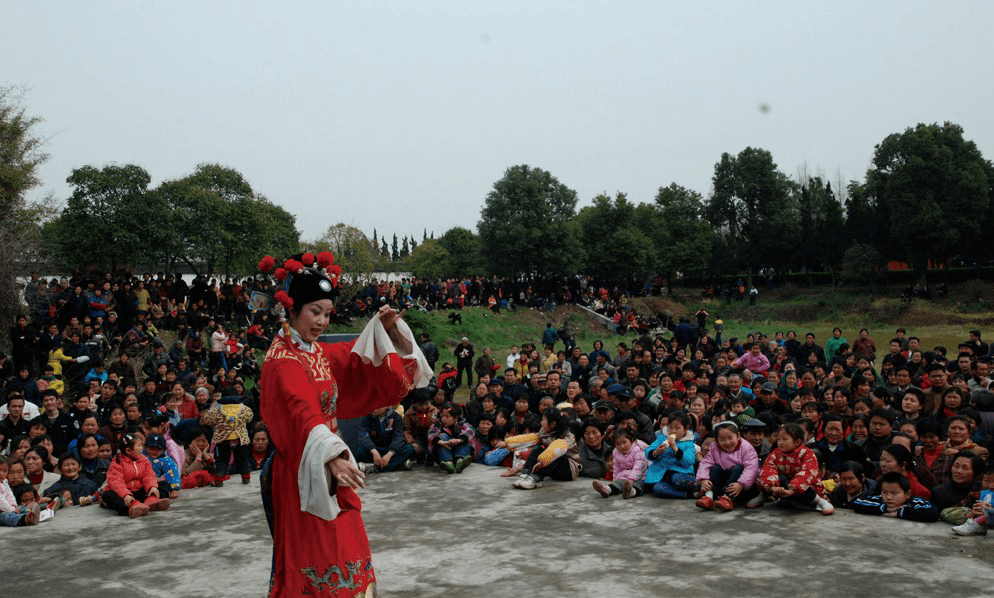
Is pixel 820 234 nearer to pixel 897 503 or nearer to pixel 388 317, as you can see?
pixel 897 503

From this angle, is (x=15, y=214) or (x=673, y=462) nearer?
(x=673, y=462)

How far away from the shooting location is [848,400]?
8875 mm

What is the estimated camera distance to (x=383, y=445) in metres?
9.97

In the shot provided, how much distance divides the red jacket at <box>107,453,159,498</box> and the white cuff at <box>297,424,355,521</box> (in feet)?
17.3

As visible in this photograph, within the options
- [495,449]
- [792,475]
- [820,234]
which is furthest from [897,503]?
[820,234]

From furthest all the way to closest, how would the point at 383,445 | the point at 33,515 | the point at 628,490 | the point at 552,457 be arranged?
the point at 383,445
the point at 552,457
the point at 628,490
the point at 33,515

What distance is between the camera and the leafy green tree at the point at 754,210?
41281 mm

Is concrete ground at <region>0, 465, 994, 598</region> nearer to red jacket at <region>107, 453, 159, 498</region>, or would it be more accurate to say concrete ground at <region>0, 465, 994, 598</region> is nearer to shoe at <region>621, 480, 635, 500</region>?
shoe at <region>621, 480, 635, 500</region>

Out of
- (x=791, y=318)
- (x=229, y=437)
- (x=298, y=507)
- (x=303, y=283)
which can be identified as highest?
(x=303, y=283)

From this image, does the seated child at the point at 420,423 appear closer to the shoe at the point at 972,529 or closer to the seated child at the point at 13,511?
the seated child at the point at 13,511

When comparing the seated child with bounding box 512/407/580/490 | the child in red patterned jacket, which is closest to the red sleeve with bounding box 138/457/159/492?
the seated child with bounding box 512/407/580/490

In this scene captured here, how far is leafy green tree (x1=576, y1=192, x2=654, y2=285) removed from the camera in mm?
36844

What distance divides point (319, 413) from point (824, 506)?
494cm

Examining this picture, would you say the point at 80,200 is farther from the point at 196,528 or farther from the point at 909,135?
the point at 909,135
